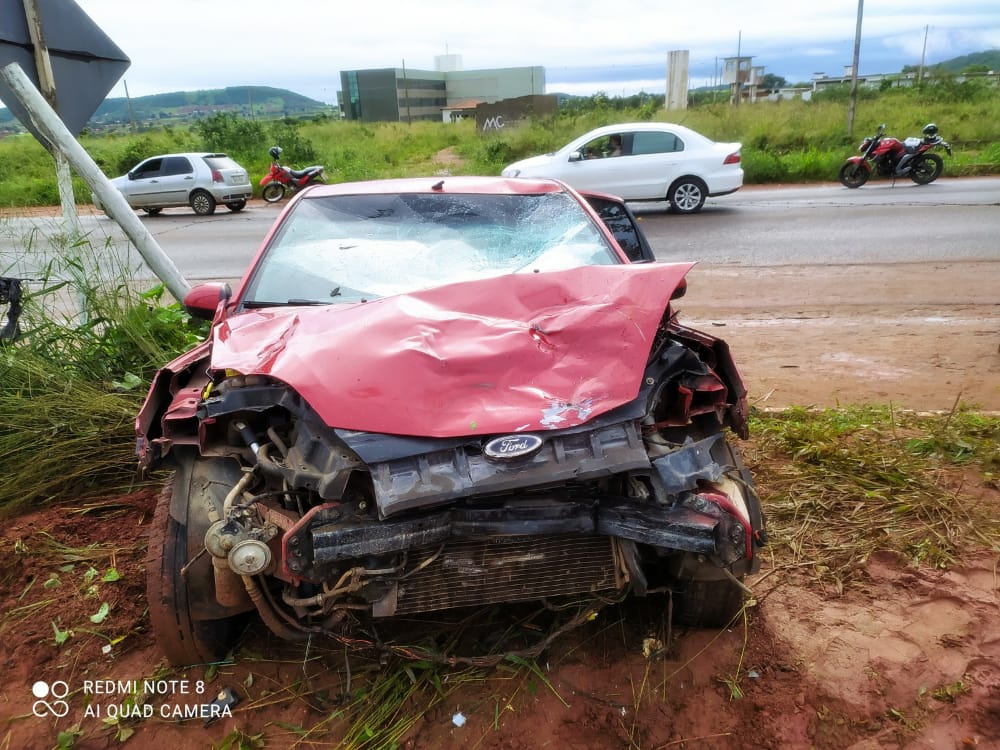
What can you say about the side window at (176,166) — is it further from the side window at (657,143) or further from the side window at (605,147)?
the side window at (657,143)

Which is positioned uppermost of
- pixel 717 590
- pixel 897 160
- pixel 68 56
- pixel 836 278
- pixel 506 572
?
pixel 68 56

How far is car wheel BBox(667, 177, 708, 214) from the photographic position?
43.7 feet

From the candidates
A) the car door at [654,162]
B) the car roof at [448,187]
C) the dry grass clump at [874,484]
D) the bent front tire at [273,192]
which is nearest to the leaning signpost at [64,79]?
the car roof at [448,187]

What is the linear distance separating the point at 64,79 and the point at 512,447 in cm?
419

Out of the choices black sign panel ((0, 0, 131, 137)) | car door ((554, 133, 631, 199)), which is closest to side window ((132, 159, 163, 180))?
car door ((554, 133, 631, 199))

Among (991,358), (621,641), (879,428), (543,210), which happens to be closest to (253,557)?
(621,641)

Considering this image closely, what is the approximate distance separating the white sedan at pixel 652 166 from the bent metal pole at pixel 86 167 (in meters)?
9.28

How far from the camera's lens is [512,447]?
2125 millimetres

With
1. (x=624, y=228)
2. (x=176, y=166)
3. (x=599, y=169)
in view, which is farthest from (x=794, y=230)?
(x=176, y=166)

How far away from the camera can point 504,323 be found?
2633 mm

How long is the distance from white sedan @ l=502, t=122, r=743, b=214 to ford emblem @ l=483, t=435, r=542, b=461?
11766 millimetres

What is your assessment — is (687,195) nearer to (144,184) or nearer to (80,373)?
(80,373)

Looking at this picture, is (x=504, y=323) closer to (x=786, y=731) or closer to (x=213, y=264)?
(x=786, y=731)

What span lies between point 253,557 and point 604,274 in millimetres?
1680
